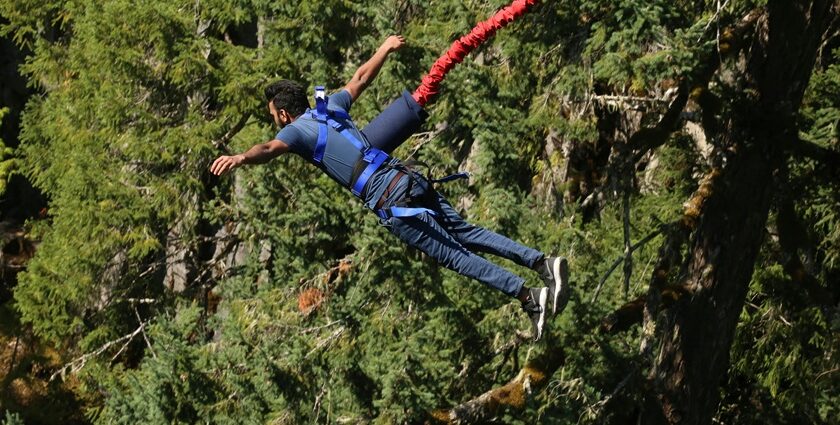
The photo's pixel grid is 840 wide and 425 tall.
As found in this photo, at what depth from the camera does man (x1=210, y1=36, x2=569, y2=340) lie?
690cm

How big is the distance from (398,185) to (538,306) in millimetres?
1039

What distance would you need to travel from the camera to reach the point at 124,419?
1187 centimetres

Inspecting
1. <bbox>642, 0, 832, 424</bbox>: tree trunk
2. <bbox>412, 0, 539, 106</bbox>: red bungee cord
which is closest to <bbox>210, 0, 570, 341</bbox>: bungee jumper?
<bbox>412, 0, 539, 106</bbox>: red bungee cord

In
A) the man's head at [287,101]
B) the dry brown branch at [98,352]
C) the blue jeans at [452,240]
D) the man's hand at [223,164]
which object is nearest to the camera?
the man's hand at [223,164]

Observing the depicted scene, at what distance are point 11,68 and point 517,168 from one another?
11642mm

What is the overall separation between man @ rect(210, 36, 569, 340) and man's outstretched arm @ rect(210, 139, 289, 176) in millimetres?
254

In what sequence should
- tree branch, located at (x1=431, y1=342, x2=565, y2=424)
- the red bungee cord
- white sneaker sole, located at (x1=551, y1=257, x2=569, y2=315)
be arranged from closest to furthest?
white sneaker sole, located at (x1=551, y1=257, x2=569, y2=315), the red bungee cord, tree branch, located at (x1=431, y1=342, x2=565, y2=424)

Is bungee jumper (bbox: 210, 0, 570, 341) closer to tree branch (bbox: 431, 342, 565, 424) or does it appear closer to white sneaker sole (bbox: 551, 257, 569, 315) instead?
white sneaker sole (bbox: 551, 257, 569, 315)

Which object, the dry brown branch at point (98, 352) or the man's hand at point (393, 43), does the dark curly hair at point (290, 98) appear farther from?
the dry brown branch at point (98, 352)

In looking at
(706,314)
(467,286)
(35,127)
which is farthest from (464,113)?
(35,127)

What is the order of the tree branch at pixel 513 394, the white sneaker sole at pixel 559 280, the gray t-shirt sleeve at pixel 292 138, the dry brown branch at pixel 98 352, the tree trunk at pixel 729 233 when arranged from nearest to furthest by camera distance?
1. the gray t-shirt sleeve at pixel 292 138
2. the white sneaker sole at pixel 559 280
3. the tree trunk at pixel 729 233
4. the tree branch at pixel 513 394
5. the dry brown branch at pixel 98 352

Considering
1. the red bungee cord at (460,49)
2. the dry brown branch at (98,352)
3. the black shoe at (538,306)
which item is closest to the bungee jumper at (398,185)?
the black shoe at (538,306)

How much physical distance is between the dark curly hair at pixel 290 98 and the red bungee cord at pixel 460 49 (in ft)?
2.27

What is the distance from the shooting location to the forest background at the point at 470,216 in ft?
30.2
